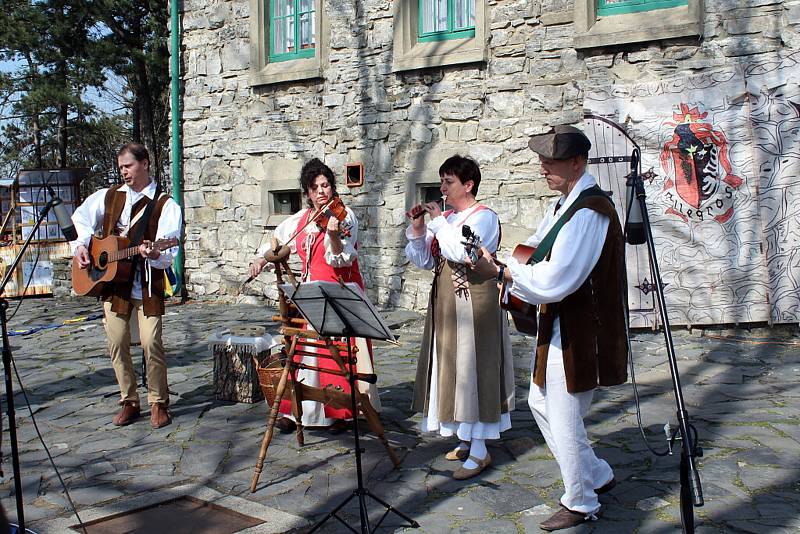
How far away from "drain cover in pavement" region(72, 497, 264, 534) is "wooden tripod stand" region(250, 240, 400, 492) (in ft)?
1.08

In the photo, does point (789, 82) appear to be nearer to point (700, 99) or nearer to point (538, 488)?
point (700, 99)

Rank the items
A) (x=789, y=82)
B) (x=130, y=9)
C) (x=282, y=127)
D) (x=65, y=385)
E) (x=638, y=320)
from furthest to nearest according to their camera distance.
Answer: (x=130, y=9) → (x=282, y=127) → (x=638, y=320) → (x=789, y=82) → (x=65, y=385)

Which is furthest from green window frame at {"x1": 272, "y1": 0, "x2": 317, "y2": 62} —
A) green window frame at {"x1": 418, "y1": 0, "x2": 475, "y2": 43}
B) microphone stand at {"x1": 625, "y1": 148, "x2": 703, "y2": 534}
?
microphone stand at {"x1": 625, "y1": 148, "x2": 703, "y2": 534}

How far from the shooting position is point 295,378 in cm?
548

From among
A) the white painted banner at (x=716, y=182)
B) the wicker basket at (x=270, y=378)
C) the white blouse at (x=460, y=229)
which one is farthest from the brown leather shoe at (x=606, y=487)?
the white painted banner at (x=716, y=182)

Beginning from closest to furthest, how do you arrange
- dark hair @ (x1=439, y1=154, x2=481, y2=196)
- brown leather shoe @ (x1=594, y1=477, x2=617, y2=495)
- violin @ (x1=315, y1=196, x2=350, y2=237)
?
brown leather shoe @ (x1=594, y1=477, x2=617, y2=495) < dark hair @ (x1=439, y1=154, x2=481, y2=196) < violin @ (x1=315, y1=196, x2=350, y2=237)

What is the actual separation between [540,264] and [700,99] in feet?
19.6

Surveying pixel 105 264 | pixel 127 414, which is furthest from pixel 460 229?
pixel 127 414

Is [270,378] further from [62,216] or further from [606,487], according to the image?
[606,487]

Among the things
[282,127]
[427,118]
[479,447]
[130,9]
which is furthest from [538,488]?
[130,9]

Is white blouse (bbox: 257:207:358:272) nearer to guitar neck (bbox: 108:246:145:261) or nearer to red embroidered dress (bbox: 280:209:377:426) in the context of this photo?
red embroidered dress (bbox: 280:209:377:426)

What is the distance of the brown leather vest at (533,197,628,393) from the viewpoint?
4039 mm

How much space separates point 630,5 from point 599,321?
646 centimetres

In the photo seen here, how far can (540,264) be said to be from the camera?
3939 millimetres
